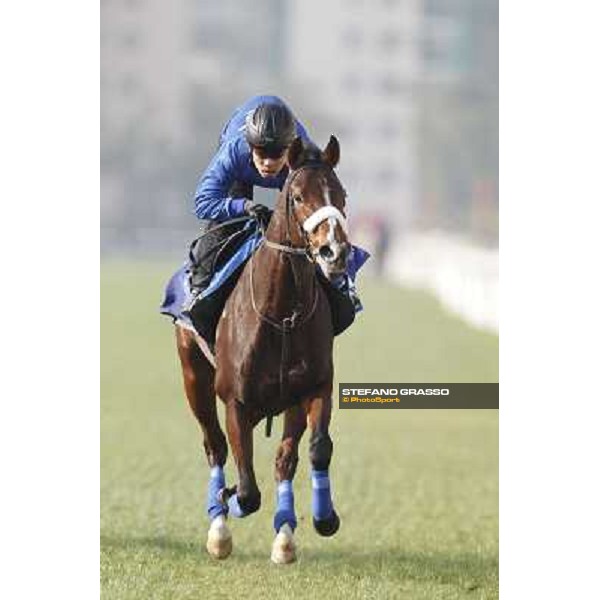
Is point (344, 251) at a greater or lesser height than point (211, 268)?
greater

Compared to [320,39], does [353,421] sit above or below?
below

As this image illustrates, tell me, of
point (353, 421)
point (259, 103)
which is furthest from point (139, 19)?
point (353, 421)

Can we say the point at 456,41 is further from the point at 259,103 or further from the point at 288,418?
the point at 288,418

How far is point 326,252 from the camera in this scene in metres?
6.67

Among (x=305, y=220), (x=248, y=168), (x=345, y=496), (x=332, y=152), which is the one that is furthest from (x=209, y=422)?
(x=345, y=496)

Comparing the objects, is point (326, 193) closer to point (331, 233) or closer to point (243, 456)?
point (331, 233)

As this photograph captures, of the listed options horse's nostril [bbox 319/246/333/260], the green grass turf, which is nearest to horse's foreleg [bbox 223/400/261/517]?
the green grass turf

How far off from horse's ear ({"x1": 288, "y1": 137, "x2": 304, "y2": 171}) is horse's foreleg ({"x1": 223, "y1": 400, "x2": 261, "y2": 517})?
118 centimetres

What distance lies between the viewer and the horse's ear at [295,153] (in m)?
6.93

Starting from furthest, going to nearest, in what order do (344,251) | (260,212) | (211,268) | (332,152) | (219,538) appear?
(219,538), (211,268), (260,212), (332,152), (344,251)

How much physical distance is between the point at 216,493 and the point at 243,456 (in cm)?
94

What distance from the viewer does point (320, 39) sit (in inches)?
413

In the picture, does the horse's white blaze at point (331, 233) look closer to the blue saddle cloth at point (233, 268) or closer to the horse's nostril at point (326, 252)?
the horse's nostril at point (326, 252)
